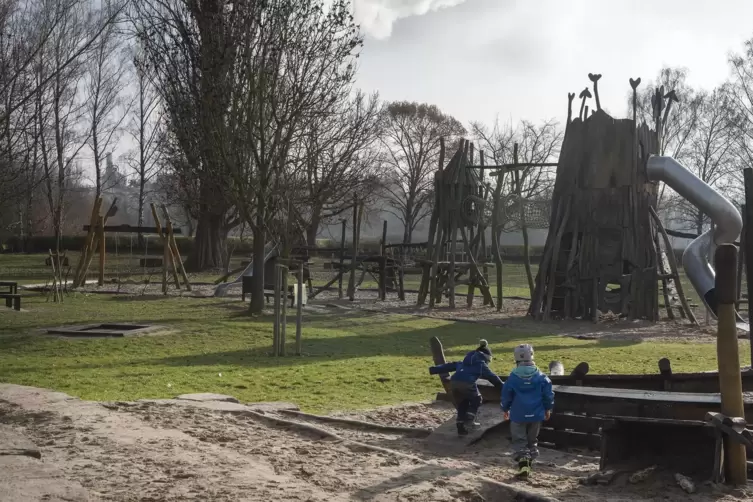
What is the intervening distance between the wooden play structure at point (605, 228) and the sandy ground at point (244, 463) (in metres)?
14.8

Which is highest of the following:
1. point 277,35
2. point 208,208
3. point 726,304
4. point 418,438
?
point 277,35

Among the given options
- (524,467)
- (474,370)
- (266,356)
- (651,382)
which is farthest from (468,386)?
(266,356)

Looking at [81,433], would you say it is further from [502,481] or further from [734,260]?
[734,260]

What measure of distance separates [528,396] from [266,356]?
27.0 feet

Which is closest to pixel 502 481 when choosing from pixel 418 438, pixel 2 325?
pixel 418 438

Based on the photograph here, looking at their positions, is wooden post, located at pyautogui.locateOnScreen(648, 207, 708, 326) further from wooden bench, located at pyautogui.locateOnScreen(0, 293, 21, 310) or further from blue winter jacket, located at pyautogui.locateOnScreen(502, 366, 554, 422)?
wooden bench, located at pyautogui.locateOnScreen(0, 293, 21, 310)

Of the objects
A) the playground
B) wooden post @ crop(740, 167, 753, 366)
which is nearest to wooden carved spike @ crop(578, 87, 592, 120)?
the playground

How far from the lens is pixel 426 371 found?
13.5m

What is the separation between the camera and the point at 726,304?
23.1 feet

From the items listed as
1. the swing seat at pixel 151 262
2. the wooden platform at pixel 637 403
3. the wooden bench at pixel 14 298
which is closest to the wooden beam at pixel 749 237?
the wooden platform at pixel 637 403

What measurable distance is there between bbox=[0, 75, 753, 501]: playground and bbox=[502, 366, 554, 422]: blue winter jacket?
506mm

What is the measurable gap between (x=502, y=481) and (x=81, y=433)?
150 inches

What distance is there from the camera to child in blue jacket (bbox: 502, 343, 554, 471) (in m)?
7.43

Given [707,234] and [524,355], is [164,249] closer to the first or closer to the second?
[707,234]
